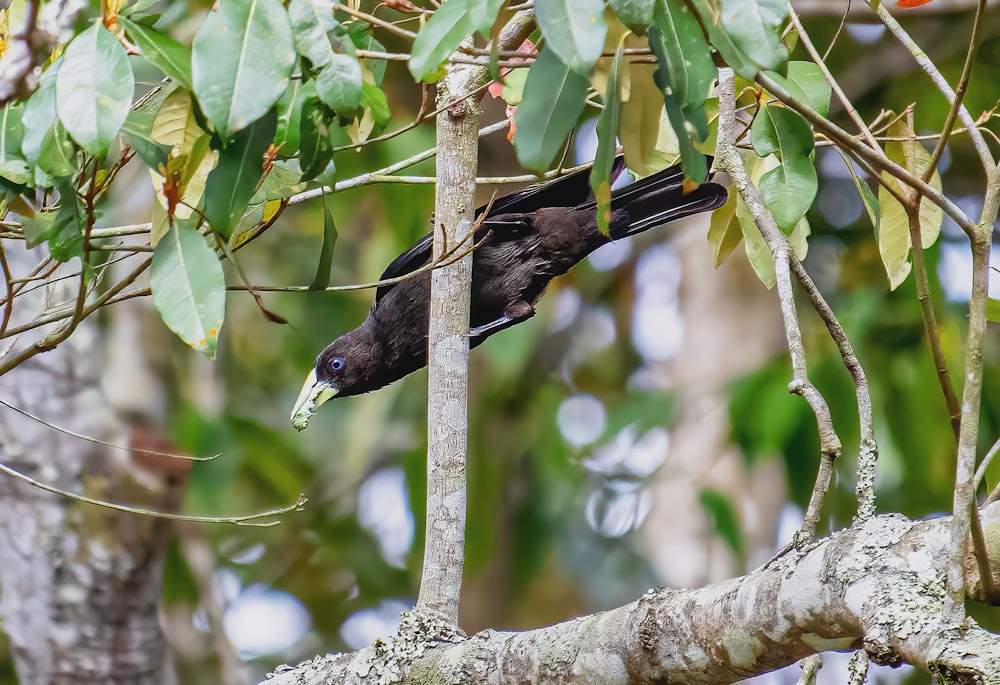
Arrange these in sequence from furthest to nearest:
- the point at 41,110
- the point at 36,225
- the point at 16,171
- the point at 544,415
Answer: the point at 544,415, the point at 36,225, the point at 16,171, the point at 41,110

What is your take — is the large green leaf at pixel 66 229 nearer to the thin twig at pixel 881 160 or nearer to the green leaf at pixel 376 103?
the green leaf at pixel 376 103

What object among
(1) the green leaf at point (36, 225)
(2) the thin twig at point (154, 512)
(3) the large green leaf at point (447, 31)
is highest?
(1) the green leaf at point (36, 225)

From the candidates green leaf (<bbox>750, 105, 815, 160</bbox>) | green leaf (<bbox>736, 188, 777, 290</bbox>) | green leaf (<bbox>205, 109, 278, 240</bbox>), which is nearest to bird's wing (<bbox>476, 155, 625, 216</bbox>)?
green leaf (<bbox>736, 188, 777, 290</bbox>)

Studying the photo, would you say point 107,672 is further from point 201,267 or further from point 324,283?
point 201,267

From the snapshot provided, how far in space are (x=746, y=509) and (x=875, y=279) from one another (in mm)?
1908

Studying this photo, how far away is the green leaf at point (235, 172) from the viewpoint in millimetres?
1724

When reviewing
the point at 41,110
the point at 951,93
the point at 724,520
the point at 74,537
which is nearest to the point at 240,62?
the point at 41,110

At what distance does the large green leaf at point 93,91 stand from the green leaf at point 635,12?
708 mm

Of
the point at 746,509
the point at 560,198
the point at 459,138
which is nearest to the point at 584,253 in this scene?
the point at 560,198

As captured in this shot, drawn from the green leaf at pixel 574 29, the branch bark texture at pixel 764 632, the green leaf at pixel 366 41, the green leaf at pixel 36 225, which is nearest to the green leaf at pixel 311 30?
the green leaf at pixel 366 41

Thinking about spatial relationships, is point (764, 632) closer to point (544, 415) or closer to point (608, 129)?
point (608, 129)

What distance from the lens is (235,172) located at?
1729mm

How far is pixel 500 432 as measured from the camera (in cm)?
727

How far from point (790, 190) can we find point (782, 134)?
0.38ft
